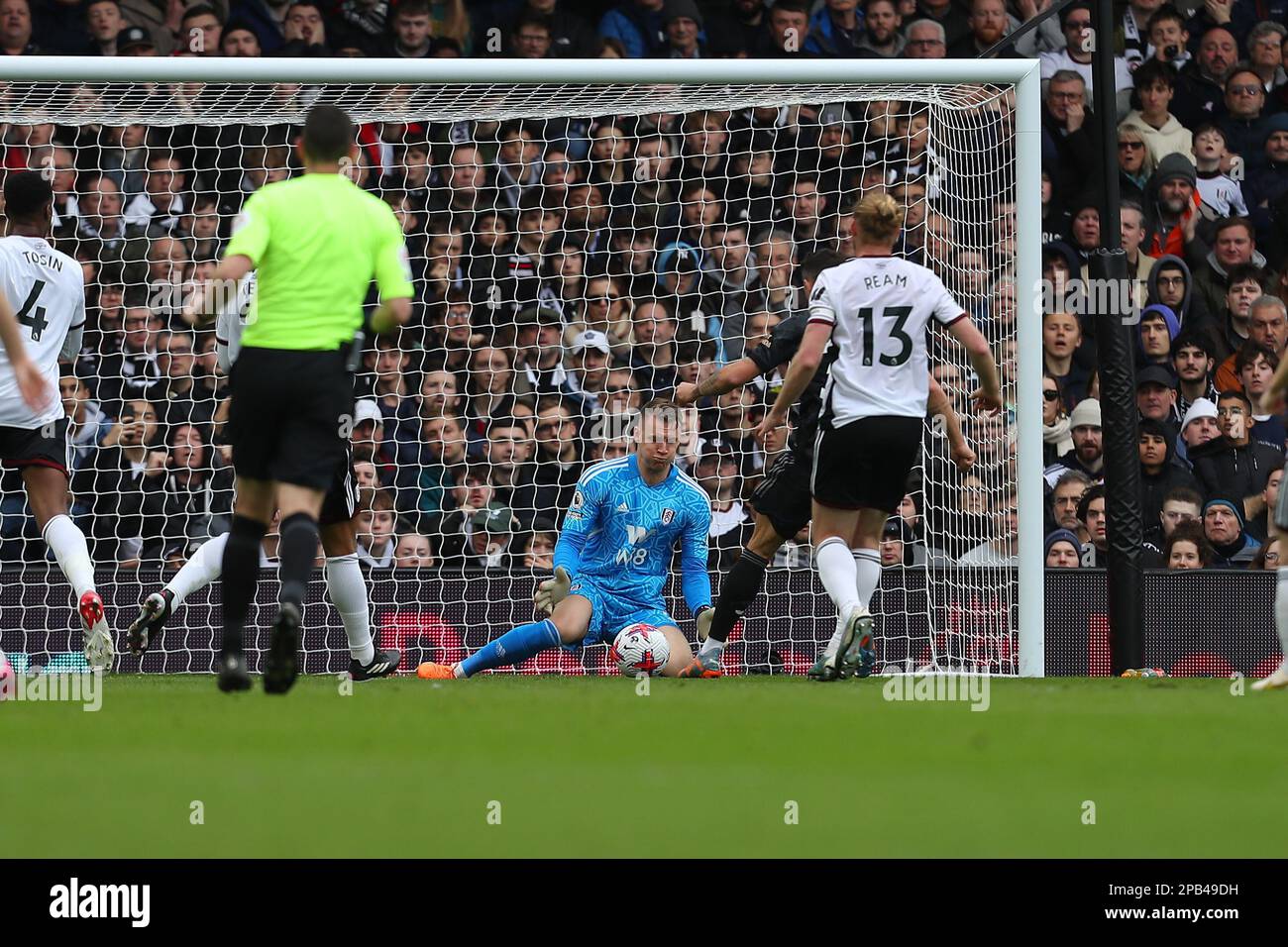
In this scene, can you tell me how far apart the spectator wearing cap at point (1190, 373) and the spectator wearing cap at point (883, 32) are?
2739mm

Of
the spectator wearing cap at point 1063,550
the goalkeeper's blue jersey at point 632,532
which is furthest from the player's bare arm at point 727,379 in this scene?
the spectator wearing cap at point 1063,550

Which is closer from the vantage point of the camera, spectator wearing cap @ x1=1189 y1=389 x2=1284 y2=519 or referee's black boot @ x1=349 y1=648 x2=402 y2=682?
referee's black boot @ x1=349 y1=648 x2=402 y2=682

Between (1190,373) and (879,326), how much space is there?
14.1 feet

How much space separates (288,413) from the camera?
5766mm

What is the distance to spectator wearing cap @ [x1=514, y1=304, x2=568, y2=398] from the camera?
10.4 metres

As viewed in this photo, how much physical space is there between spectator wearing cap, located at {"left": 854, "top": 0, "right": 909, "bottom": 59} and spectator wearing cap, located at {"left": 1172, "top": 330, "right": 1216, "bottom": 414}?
2.74 metres

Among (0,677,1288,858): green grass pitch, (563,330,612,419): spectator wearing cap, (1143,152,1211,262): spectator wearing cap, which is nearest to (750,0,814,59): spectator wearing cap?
(1143,152,1211,262): spectator wearing cap

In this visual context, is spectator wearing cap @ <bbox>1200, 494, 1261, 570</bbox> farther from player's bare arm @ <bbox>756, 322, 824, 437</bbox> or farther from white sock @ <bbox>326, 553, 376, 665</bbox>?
white sock @ <bbox>326, 553, 376, 665</bbox>

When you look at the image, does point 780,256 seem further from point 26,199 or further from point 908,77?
point 26,199

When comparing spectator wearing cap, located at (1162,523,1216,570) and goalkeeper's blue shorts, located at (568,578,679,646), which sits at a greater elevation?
spectator wearing cap, located at (1162,523,1216,570)

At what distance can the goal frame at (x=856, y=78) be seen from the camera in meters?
8.66

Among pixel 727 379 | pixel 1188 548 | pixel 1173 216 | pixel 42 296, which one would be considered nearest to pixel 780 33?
pixel 1173 216

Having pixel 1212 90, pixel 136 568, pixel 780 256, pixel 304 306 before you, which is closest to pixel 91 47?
pixel 136 568

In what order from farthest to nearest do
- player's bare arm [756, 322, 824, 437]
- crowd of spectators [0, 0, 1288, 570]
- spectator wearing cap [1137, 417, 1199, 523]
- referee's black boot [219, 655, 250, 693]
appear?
1. spectator wearing cap [1137, 417, 1199, 523]
2. crowd of spectators [0, 0, 1288, 570]
3. player's bare arm [756, 322, 824, 437]
4. referee's black boot [219, 655, 250, 693]
